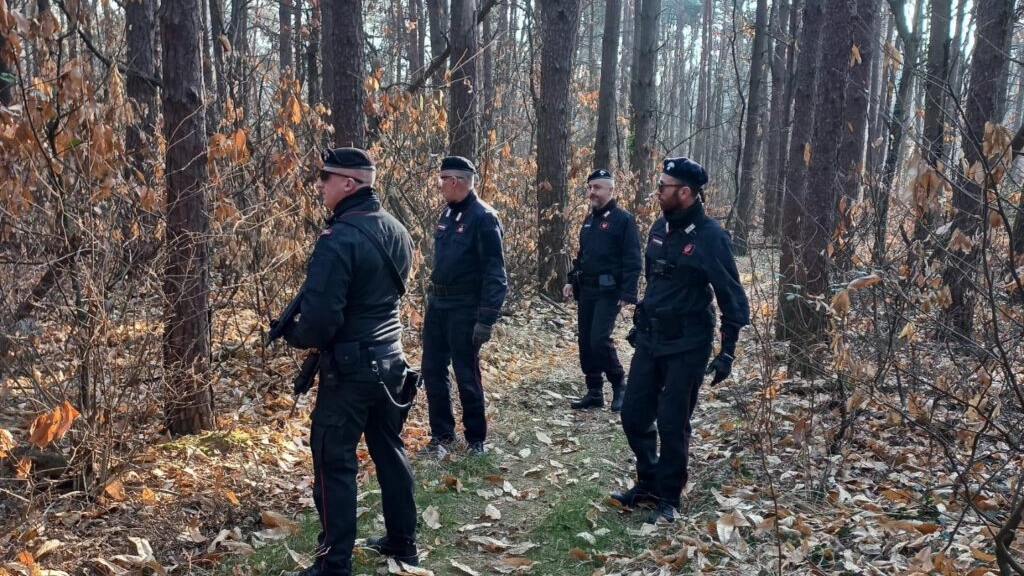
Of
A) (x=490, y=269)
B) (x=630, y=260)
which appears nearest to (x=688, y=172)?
(x=490, y=269)

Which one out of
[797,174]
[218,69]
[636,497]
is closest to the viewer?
[636,497]

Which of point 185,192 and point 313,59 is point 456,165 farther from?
point 313,59

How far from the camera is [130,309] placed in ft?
16.9

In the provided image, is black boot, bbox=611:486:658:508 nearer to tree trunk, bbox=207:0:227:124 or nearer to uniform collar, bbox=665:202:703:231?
uniform collar, bbox=665:202:703:231

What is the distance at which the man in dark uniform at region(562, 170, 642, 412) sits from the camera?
23.1ft

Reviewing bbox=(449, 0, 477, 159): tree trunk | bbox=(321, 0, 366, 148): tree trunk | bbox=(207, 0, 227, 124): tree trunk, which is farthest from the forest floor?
bbox=(449, 0, 477, 159): tree trunk

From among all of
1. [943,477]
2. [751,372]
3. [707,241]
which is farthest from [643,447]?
[751,372]

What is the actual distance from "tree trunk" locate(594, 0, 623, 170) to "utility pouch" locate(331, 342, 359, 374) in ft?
33.5

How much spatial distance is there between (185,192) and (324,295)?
2.54 m

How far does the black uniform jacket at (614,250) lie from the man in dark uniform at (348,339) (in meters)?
3.32

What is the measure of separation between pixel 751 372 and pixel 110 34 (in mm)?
6971

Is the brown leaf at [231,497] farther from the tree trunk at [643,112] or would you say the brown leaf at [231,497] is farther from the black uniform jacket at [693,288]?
the tree trunk at [643,112]

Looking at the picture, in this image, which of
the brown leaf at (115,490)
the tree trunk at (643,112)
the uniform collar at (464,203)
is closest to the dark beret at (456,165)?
the uniform collar at (464,203)

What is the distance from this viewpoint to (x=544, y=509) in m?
5.16
